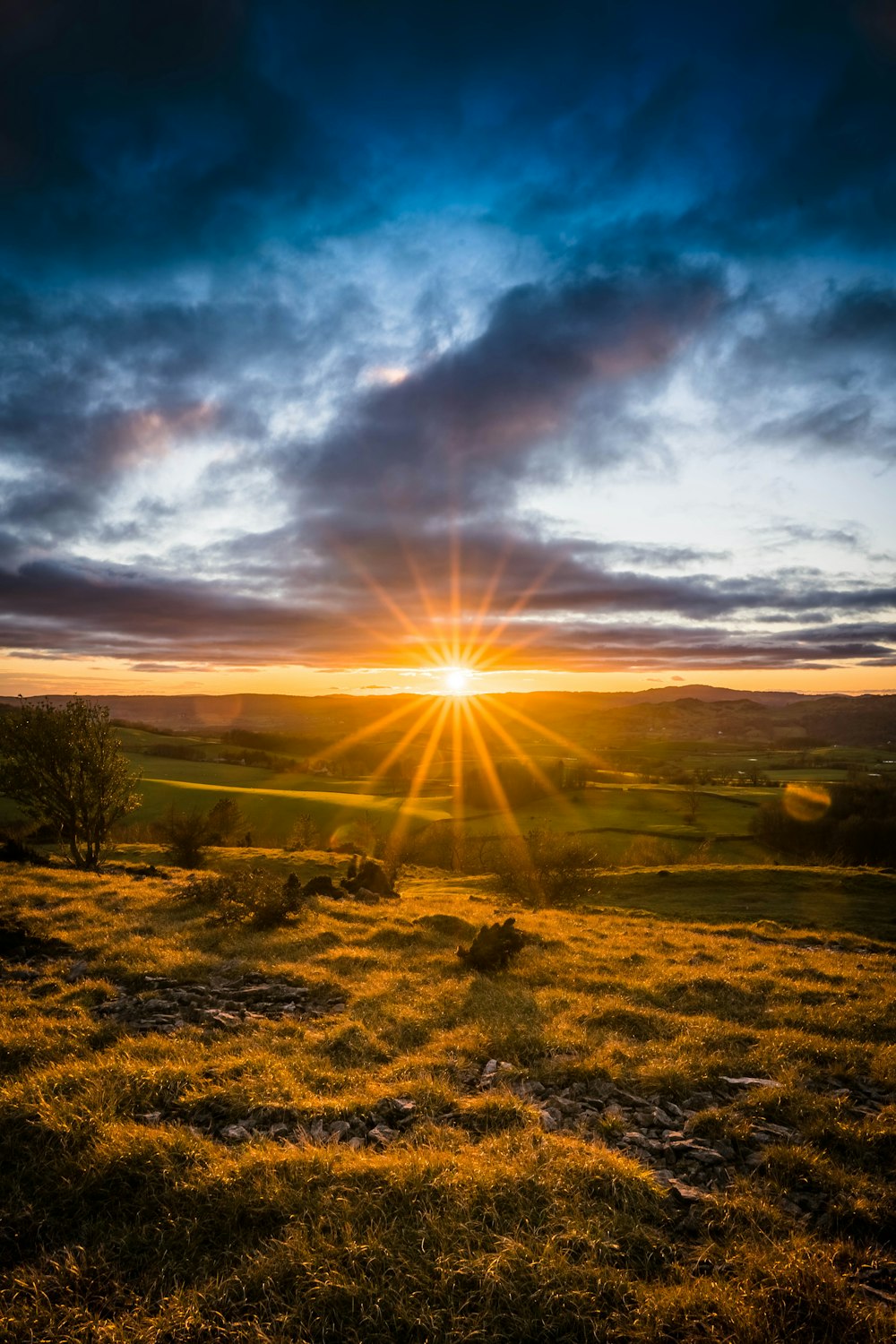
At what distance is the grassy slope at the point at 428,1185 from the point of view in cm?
586

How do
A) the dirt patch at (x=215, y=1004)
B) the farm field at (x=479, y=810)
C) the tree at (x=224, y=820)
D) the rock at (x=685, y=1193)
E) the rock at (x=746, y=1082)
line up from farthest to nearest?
the farm field at (x=479, y=810) < the tree at (x=224, y=820) < the dirt patch at (x=215, y=1004) < the rock at (x=746, y=1082) < the rock at (x=685, y=1193)

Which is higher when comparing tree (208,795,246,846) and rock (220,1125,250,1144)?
rock (220,1125,250,1144)

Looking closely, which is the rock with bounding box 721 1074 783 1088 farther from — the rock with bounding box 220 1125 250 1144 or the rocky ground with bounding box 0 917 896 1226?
the rock with bounding box 220 1125 250 1144

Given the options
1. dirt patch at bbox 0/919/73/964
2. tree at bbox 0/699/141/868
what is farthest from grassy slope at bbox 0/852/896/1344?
tree at bbox 0/699/141/868

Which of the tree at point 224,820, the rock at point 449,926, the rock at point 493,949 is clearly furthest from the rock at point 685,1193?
the tree at point 224,820

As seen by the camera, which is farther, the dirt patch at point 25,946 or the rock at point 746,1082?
the dirt patch at point 25,946

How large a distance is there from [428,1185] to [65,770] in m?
34.7

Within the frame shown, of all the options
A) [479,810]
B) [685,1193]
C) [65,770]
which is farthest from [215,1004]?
[479,810]

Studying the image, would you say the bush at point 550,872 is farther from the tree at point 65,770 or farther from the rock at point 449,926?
the tree at point 65,770

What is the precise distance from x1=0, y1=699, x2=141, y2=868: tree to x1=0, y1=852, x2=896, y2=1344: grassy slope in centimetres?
2321

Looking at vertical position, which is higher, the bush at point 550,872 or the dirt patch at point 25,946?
the dirt patch at point 25,946

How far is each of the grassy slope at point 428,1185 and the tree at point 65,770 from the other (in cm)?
2321

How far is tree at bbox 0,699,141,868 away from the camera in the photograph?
3447 cm

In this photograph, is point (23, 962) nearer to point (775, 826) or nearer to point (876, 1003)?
point (876, 1003)
